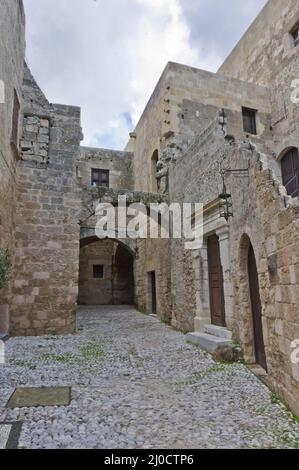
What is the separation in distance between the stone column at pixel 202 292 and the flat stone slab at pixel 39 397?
3341 mm

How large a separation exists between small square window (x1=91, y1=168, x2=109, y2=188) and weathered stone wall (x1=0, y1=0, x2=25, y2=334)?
8.41m

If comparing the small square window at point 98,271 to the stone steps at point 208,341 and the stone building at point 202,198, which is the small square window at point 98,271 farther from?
the stone steps at point 208,341

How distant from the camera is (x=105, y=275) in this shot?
1653cm

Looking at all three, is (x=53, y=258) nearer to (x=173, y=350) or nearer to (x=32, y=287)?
(x=32, y=287)

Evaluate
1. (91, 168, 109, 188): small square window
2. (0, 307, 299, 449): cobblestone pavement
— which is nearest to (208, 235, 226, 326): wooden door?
(0, 307, 299, 449): cobblestone pavement

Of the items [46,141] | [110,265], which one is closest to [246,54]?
[46,141]

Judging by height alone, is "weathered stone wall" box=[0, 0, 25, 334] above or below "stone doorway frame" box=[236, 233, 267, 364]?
above

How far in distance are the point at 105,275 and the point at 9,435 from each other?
47.0ft

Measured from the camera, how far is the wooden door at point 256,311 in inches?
165

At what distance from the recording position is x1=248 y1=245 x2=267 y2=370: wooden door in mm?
4199

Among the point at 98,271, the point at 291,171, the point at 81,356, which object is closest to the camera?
the point at 81,356

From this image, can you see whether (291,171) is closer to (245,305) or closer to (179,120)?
(179,120)

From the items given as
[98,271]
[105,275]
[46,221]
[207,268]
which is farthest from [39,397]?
[98,271]

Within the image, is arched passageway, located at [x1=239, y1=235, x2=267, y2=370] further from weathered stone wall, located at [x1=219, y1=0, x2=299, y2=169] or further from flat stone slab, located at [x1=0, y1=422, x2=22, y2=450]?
weathered stone wall, located at [x1=219, y1=0, x2=299, y2=169]
